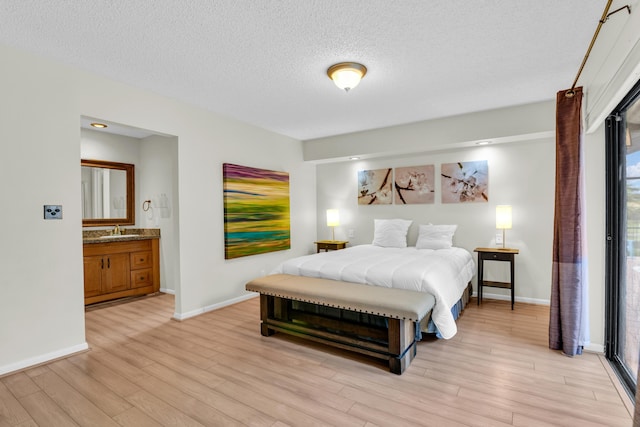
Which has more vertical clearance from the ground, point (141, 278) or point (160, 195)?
point (160, 195)

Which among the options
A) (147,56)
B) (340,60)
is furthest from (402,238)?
(147,56)

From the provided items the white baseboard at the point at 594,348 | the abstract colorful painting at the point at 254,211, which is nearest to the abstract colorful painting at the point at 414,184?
the abstract colorful painting at the point at 254,211

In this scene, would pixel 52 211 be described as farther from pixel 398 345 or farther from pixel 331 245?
pixel 331 245

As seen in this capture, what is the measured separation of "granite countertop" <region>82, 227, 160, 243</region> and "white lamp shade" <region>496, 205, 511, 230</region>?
16.0 feet

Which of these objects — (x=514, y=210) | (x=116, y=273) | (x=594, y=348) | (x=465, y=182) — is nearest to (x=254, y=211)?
(x=116, y=273)

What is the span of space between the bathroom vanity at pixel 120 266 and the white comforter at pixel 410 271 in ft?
8.25

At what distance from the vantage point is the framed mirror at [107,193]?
4619mm

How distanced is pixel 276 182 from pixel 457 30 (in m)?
3.22

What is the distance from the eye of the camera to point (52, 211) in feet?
8.78

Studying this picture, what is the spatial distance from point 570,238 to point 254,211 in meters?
3.54

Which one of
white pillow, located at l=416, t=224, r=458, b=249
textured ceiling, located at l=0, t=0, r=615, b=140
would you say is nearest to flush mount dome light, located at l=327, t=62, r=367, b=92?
textured ceiling, located at l=0, t=0, r=615, b=140

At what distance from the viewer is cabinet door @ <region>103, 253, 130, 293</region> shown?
4.41m

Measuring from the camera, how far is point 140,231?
514 cm

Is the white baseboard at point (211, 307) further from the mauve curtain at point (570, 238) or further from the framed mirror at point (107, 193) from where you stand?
the mauve curtain at point (570, 238)
